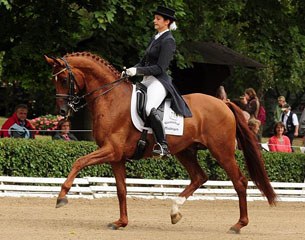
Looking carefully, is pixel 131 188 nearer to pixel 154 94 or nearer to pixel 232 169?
pixel 232 169

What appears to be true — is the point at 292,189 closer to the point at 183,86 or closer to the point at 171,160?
the point at 171,160

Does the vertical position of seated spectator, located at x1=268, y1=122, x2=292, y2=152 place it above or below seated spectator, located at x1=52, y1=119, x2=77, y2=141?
below

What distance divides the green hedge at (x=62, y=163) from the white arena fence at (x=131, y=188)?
37 centimetres

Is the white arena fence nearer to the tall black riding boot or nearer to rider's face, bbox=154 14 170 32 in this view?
the tall black riding boot

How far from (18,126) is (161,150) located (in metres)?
7.16

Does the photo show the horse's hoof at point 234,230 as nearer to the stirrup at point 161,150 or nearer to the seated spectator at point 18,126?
the stirrup at point 161,150

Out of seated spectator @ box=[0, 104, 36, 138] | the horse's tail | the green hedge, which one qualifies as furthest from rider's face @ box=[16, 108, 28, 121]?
the horse's tail

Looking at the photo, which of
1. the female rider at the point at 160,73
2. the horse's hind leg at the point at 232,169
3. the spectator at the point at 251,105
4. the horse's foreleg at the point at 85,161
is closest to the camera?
the horse's foreleg at the point at 85,161

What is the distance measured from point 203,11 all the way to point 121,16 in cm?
372

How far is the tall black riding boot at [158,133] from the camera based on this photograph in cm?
1341

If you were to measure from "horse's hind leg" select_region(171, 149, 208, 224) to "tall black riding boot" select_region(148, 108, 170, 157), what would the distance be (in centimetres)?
74

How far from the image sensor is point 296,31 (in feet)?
84.7

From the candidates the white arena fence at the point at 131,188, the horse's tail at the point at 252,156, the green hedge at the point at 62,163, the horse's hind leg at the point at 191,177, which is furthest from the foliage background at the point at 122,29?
the horse's tail at the point at 252,156

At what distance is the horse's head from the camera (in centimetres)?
1334
